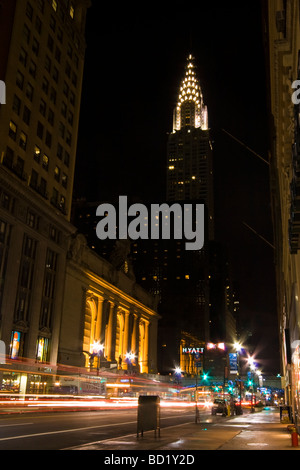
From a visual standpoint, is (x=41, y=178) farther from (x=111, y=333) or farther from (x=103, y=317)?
(x=111, y=333)

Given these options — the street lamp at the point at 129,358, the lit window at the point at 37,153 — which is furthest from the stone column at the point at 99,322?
the lit window at the point at 37,153

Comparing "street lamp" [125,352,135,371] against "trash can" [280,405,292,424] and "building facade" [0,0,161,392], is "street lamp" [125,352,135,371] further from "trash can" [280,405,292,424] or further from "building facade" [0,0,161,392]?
"trash can" [280,405,292,424]

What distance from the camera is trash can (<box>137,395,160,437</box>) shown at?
16953 mm

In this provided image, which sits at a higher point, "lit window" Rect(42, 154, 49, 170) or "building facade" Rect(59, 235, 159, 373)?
"lit window" Rect(42, 154, 49, 170)

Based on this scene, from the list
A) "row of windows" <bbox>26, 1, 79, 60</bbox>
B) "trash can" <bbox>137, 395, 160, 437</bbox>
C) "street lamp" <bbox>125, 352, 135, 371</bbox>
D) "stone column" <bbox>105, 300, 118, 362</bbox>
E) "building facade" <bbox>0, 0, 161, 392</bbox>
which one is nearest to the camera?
"trash can" <bbox>137, 395, 160, 437</bbox>

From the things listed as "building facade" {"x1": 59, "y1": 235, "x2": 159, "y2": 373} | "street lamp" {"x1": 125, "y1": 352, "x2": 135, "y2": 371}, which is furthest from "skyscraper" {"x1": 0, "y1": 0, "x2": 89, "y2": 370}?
"street lamp" {"x1": 125, "y1": 352, "x2": 135, "y2": 371}

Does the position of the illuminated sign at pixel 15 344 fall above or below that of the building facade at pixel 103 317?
below

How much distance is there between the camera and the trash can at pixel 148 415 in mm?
16953

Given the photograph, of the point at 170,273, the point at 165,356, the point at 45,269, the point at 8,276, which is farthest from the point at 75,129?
the point at 170,273

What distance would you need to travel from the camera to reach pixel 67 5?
66562 millimetres

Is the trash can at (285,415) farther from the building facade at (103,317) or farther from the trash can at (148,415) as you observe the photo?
the building facade at (103,317)

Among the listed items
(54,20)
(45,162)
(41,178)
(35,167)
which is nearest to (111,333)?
(41,178)

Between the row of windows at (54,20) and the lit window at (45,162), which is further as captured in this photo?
the lit window at (45,162)

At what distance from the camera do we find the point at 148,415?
1717 cm
